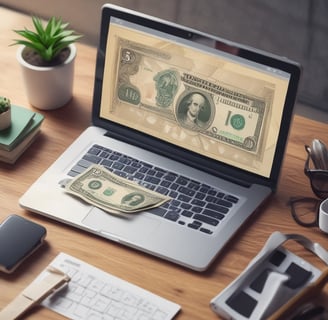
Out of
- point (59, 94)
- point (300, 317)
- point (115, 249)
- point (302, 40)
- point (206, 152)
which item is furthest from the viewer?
point (302, 40)

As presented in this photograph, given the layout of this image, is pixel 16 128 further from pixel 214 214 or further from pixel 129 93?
pixel 214 214

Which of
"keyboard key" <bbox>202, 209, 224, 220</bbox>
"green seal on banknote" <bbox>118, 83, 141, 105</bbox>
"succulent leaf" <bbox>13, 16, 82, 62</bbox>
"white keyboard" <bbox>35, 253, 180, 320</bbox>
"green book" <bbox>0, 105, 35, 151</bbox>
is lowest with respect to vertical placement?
"white keyboard" <bbox>35, 253, 180, 320</bbox>

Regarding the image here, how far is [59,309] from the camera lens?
4.28ft

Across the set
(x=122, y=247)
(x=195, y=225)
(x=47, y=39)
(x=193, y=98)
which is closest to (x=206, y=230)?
(x=195, y=225)

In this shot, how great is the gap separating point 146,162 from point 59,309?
14.0 inches

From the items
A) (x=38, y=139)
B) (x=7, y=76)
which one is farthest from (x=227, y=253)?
(x=7, y=76)

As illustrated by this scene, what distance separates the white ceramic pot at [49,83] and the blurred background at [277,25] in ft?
1.51

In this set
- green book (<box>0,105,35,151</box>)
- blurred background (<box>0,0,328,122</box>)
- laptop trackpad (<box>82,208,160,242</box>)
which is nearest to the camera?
laptop trackpad (<box>82,208,160,242</box>)

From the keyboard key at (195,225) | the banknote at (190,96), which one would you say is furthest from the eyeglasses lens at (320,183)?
the keyboard key at (195,225)

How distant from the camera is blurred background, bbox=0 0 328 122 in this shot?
1925 millimetres

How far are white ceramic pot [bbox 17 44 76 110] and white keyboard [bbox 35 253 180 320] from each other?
16.2 inches

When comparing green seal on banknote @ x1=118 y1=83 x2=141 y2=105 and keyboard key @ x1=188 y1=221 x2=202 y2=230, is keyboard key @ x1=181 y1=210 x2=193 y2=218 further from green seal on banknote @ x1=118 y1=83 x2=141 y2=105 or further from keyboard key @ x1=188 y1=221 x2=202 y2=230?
green seal on banknote @ x1=118 y1=83 x2=141 y2=105

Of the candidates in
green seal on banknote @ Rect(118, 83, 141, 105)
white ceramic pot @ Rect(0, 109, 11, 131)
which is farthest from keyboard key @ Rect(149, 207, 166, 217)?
white ceramic pot @ Rect(0, 109, 11, 131)

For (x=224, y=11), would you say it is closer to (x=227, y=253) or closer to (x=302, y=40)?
(x=302, y=40)
